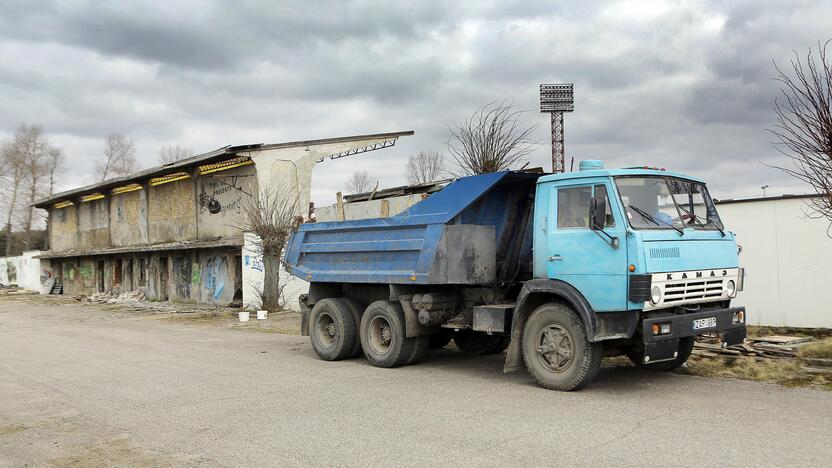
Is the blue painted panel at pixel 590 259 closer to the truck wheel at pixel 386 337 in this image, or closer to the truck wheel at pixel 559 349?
the truck wheel at pixel 559 349

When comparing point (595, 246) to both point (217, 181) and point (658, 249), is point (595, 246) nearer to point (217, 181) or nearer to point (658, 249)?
point (658, 249)

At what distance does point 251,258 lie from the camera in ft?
81.0

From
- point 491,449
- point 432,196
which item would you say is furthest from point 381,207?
point 491,449

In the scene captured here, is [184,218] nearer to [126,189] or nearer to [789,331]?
[126,189]

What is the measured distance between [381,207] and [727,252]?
206 inches

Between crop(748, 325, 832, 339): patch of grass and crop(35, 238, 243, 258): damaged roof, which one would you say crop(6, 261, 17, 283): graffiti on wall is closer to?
crop(35, 238, 243, 258): damaged roof

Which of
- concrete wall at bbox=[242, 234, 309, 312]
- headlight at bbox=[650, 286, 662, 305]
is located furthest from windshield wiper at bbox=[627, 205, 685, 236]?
concrete wall at bbox=[242, 234, 309, 312]

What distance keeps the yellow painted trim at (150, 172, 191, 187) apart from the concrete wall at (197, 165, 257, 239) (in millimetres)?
1060

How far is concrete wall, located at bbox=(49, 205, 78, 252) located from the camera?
41781mm

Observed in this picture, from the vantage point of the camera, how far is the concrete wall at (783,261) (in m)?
13.5

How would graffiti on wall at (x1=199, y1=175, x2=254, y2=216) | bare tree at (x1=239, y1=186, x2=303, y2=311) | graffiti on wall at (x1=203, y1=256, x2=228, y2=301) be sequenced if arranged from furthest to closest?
graffiti on wall at (x1=203, y1=256, x2=228, y2=301)
graffiti on wall at (x1=199, y1=175, x2=254, y2=216)
bare tree at (x1=239, y1=186, x2=303, y2=311)

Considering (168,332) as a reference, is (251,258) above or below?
above

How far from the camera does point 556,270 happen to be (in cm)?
839

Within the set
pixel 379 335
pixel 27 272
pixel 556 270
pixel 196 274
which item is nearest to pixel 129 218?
pixel 196 274
